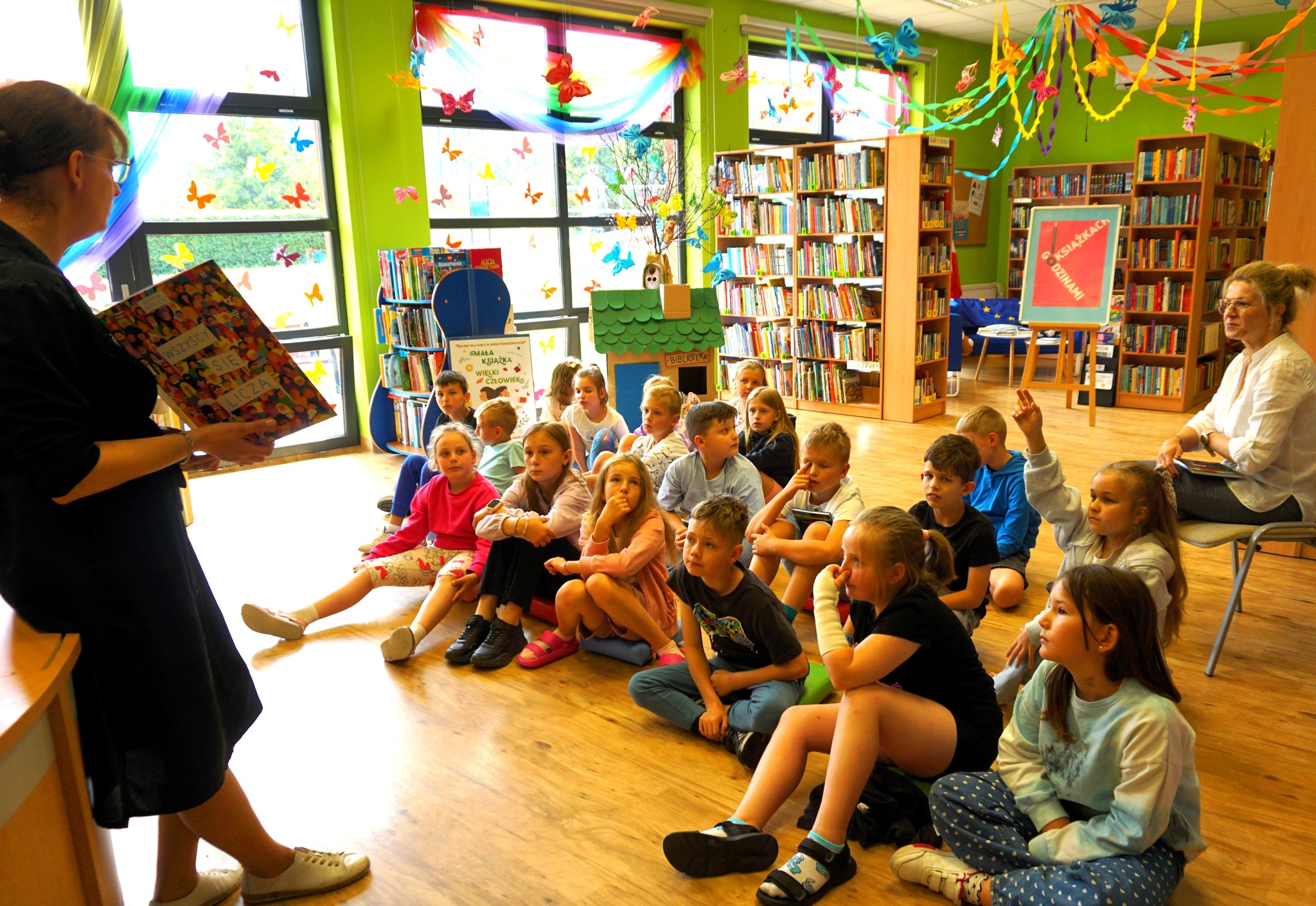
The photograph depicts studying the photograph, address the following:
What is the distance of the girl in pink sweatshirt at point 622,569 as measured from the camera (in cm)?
288

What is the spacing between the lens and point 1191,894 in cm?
188

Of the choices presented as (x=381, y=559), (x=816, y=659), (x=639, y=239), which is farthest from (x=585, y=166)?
(x=816, y=659)

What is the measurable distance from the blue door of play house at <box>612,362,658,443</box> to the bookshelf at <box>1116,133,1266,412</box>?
4198 millimetres

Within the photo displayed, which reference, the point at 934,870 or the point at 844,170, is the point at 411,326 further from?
the point at 934,870

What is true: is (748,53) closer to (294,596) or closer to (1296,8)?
(1296,8)

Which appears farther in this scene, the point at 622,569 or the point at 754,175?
the point at 754,175

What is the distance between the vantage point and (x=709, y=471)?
333cm

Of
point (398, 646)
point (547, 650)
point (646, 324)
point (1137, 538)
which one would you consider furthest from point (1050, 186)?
point (398, 646)

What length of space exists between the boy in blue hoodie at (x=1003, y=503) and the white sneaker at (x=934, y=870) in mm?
1485

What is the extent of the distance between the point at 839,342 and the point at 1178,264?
104 inches

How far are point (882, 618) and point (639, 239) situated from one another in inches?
255

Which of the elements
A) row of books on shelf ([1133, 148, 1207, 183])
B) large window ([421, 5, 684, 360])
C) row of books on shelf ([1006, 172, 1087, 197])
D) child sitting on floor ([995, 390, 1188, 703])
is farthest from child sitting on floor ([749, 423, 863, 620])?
row of books on shelf ([1006, 172, 1087, 197])

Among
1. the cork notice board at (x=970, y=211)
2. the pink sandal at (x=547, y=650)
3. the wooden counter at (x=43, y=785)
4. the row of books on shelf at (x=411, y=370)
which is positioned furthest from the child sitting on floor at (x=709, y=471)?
the cork notice board at (x=970, y=211)

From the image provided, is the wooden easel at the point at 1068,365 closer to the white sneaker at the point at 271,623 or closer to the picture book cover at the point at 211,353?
the white sneaker at the point at 271,623
